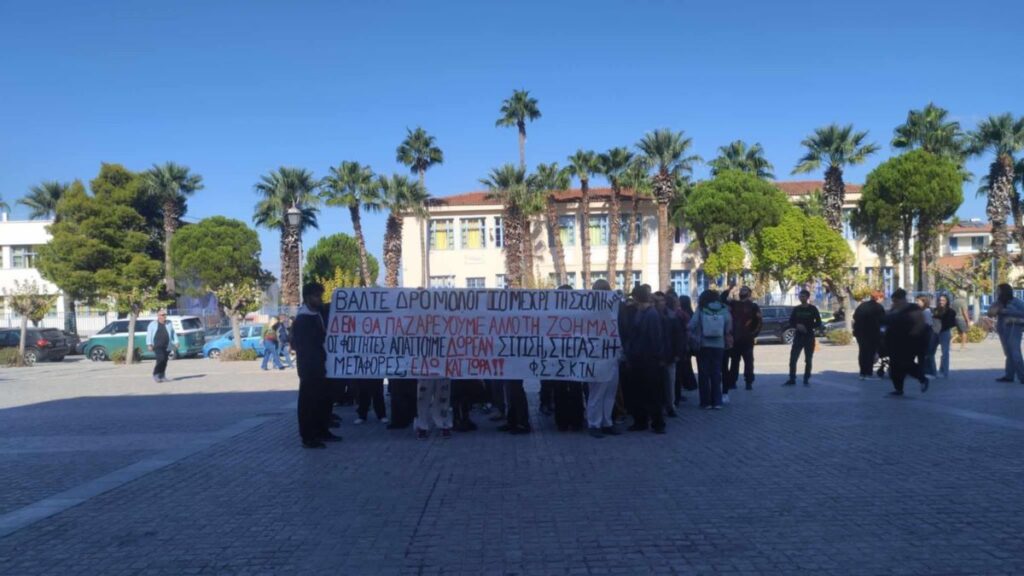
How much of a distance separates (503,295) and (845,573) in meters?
6.03

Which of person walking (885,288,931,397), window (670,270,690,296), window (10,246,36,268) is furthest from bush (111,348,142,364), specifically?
window (10,246,36,268)

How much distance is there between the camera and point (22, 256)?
185 feet

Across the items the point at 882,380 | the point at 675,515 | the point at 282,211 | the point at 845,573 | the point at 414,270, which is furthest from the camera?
the point at 414,270

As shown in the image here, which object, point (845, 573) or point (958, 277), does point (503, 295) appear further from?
point (958, 277)

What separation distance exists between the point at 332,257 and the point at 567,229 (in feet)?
74.3

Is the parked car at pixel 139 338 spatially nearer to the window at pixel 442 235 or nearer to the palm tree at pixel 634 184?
the window at pixel 442 235

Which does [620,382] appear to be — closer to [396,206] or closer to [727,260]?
[727,260]

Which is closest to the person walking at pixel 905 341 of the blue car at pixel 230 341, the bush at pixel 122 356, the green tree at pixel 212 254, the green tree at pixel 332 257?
the blue car at pixel 230 341

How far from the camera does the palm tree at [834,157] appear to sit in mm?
45312

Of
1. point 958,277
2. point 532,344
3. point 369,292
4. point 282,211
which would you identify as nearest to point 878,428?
point 532,344

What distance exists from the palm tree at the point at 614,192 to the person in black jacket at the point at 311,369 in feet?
126

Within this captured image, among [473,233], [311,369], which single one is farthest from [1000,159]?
[311,369]

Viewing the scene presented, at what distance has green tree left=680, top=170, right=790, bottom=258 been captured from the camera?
1709 inches

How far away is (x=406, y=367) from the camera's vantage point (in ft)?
32.1
